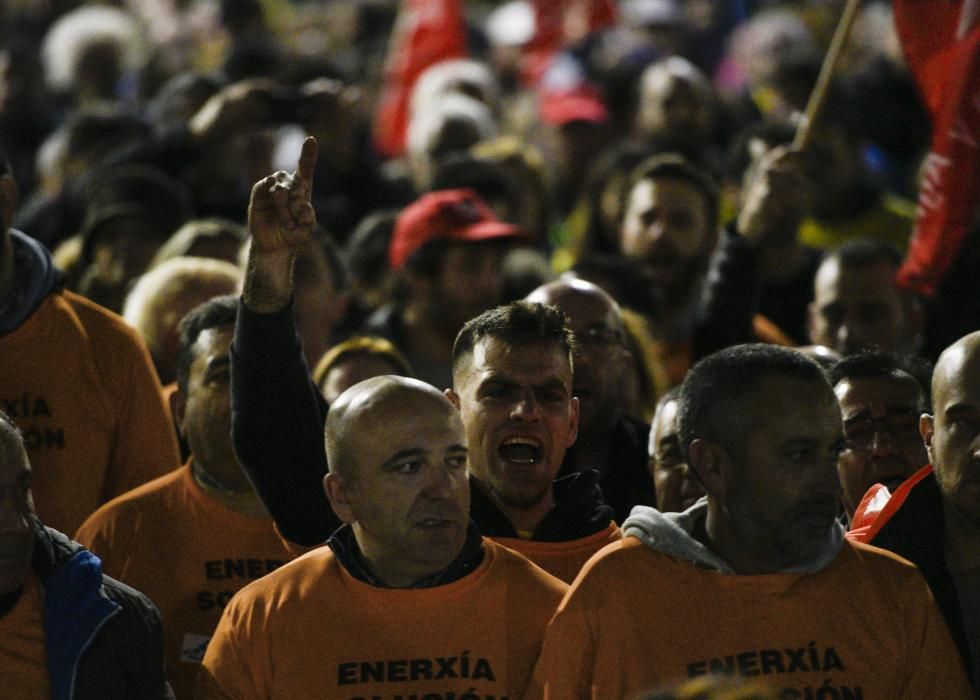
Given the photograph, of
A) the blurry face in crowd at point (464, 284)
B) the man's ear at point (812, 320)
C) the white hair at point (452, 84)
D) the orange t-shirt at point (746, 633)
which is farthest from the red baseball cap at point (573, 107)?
the orange t-shirt at point (746, 633)

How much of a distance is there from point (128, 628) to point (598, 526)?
1146 millimetres

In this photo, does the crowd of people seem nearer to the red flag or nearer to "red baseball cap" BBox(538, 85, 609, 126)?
the red flag

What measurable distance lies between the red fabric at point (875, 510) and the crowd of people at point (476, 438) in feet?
0.04

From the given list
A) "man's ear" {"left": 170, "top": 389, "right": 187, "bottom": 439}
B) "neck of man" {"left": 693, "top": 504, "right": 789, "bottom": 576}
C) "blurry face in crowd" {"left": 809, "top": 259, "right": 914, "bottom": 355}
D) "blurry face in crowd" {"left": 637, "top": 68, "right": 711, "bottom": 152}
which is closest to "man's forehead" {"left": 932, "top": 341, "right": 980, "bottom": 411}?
"neck of man" {"left": 693, "top": 504, "right": 789, "bottom": 576}

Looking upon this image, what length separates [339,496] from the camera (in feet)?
13.8

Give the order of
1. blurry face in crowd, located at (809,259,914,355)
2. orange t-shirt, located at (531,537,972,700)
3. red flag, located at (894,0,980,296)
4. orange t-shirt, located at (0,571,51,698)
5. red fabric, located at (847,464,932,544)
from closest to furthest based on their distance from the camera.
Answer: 1. orange t-shirt, located at (531,537,972,700)
2. orange t-shirt, located at (0,571,51,698)
3. red fabric, located at (847,464,932,544)
4. red flag, located at (894,0,980,296)
5. blurry face in crowd, located at (809,259,914,355)

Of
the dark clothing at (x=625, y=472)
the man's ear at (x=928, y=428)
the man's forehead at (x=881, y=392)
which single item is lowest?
the dark clothing at (x=625, y=472)

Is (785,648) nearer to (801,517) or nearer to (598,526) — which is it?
(801,517)

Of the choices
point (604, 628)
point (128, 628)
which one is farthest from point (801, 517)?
point (128, 628)

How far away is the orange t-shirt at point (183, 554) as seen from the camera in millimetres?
4727

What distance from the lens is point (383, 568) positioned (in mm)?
4105

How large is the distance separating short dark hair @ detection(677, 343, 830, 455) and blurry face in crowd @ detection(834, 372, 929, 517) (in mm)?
1088

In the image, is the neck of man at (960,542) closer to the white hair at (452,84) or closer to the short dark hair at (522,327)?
the short dark hair at (522,327)

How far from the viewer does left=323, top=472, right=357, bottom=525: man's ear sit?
4.18 metres
